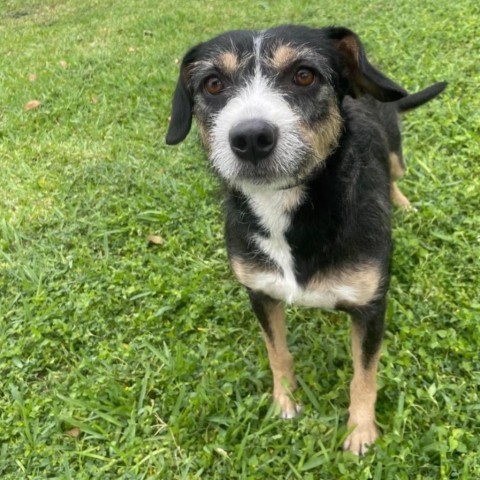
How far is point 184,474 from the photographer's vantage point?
2.84 meters

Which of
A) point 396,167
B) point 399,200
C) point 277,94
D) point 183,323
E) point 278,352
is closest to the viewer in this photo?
point 277,94

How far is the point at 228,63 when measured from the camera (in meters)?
2.46

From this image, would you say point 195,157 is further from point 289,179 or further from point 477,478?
point 477,478

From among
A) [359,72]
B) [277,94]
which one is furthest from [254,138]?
[359,72]

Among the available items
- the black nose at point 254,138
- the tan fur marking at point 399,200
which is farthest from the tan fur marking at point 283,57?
the tan fur marking at point 399,200

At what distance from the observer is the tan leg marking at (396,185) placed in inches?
157

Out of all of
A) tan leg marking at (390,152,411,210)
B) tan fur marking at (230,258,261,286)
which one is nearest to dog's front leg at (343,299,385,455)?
tan fur marking at (230,258,261,286)

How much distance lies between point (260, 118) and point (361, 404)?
1.64 m

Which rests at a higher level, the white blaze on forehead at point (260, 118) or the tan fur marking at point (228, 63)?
the tan fur marking at point (228, 63)

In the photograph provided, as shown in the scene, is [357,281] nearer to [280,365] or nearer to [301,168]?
[301,168]

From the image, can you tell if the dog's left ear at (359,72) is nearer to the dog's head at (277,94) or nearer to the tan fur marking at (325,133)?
the dog's head at (277,94)

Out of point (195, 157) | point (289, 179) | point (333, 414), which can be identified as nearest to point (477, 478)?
point (333, 414)

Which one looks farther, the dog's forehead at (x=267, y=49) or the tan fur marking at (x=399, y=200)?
the tan fur marking at (x=399, y=200)

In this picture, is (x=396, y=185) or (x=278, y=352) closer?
(x=278, y=352)
